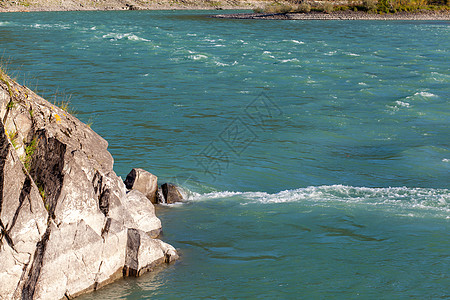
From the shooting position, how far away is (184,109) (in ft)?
72.5

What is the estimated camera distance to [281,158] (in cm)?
1606

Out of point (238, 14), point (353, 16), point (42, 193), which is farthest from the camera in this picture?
point (238, 14)

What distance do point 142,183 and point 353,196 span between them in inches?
192

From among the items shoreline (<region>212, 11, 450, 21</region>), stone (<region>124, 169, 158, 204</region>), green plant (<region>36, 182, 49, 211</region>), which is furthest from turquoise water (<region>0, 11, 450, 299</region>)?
shoreline (<region>212, 11, 450, 21</region>)

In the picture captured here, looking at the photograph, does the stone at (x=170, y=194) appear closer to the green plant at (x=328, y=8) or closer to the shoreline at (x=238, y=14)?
the shoreline at (x=238, y=14)

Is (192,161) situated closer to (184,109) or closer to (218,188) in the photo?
(218,188)

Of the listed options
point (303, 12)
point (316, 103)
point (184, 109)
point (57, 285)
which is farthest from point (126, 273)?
point (303, 12)

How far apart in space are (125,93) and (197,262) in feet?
55.9

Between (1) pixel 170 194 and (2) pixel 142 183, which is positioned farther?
(1) pixel 170 194

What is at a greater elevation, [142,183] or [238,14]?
[238,14]

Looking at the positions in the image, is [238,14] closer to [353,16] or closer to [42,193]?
[353,16]

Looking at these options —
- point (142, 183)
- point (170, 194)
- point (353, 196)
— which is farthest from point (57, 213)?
point (353, 196)

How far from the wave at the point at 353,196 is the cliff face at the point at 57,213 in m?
3.79

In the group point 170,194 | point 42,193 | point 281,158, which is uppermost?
point 42,193
